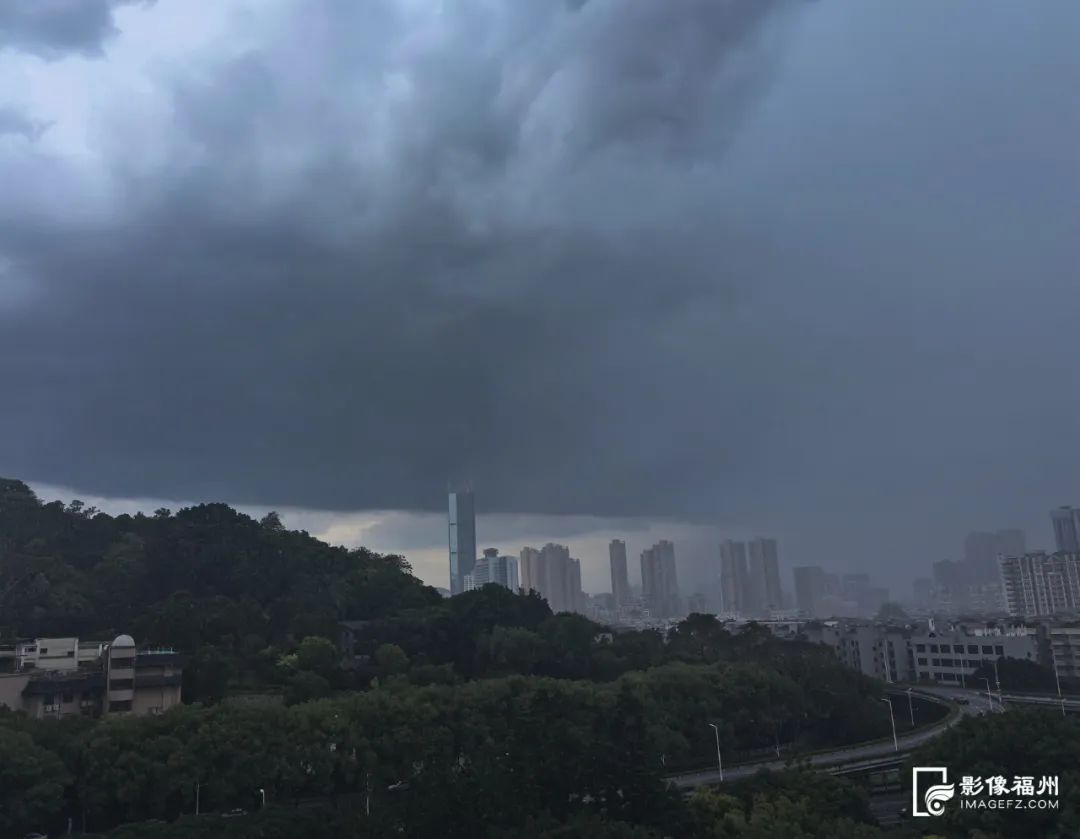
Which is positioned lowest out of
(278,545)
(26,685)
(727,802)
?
(727,802)

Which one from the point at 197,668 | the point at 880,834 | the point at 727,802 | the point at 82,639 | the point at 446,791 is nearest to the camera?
the point at 880,834

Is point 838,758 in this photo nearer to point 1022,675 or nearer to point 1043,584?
point 1022,675

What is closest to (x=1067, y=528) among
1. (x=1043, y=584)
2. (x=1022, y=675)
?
(x=1043, y=584)

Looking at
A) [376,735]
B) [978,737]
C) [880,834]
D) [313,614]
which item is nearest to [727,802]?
[880,834]

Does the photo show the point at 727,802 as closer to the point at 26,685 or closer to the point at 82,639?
the point at 26,685

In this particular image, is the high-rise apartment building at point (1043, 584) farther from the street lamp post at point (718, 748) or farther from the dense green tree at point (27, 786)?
the dense green tree at point (27, 786)
